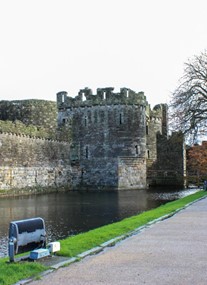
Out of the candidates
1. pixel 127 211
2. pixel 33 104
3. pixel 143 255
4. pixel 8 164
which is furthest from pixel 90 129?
pixel 143 255

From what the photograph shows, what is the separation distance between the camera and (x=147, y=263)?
21.9 ft

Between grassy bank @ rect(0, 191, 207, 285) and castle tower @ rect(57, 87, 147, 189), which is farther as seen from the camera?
castle tower @ rect(57, 87, 147, 189)

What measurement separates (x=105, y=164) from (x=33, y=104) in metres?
9.95

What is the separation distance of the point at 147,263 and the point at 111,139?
97.7ft

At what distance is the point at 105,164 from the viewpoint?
36.4m

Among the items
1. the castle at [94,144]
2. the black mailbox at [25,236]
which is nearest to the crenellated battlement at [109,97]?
the castle at [94,144]

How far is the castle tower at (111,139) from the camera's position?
1422 inches

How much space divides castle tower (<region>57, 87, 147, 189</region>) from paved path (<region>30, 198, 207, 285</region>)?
2619 cm

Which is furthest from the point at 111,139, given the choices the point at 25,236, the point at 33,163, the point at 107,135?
the point at 25,236

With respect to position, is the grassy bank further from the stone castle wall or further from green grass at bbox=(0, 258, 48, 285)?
the stone castle wall

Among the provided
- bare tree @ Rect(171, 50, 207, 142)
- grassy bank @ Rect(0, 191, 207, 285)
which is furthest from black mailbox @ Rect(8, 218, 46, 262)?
bare tree @ Rect(171, 50, 207, 142)

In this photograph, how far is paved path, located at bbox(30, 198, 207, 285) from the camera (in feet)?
18.7

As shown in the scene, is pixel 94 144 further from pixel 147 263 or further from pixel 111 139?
pixel 147 263

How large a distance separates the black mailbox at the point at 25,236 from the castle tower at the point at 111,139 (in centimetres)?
2822
